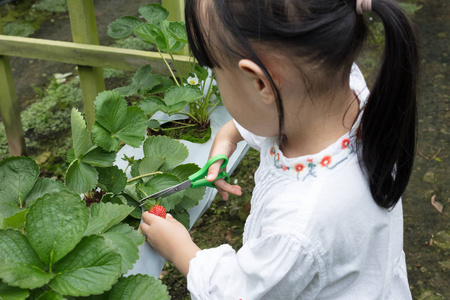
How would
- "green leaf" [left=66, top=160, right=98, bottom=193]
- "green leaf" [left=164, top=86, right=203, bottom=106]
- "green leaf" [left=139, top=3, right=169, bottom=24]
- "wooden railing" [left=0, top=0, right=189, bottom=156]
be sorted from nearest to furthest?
1. "green leaf" [left=66, top=160, right=98, bottom=193]
2. "green leaf" [left=164, top=86, right=203, bottom=106]
3. "green leaf" [left=139, top=3, right=169, bottom=24]
4. "wooden railing" [left=0, top=0, right=189, bottom=156]

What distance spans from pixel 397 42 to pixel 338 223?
1.05ft

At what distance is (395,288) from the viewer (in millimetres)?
1148

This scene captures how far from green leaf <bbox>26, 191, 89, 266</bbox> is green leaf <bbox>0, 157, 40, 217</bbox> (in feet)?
0.72

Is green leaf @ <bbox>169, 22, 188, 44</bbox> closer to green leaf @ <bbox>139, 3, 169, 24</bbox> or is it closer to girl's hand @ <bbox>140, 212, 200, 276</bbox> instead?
green leaf @ <bbox>139, 3, 169, 24</bbox>

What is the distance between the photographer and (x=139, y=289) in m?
0.93

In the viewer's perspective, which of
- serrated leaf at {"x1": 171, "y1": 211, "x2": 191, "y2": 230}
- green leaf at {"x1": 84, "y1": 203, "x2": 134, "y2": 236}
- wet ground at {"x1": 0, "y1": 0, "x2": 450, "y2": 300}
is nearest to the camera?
green leaf at {"x1": 84, "y1": 203, "x2": 134, "y2": 236}

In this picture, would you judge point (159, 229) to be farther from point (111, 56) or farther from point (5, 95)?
point (5, 95)

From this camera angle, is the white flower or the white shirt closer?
the white shirt

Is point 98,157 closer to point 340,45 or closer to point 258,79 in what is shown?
point 258,79

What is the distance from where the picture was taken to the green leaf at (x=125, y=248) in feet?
3.16

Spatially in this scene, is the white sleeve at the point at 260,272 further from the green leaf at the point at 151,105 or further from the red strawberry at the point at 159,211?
the green leaf at the point at 151,105

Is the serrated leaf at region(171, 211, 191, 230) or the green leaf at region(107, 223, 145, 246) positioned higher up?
the green leaf at region(107, 223, 145, 246)

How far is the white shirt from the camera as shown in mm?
915

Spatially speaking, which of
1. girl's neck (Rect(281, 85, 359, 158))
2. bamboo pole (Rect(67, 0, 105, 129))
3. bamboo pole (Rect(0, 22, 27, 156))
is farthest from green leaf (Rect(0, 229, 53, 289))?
bamboo pole (Rect(0, 22, 27, 156))
